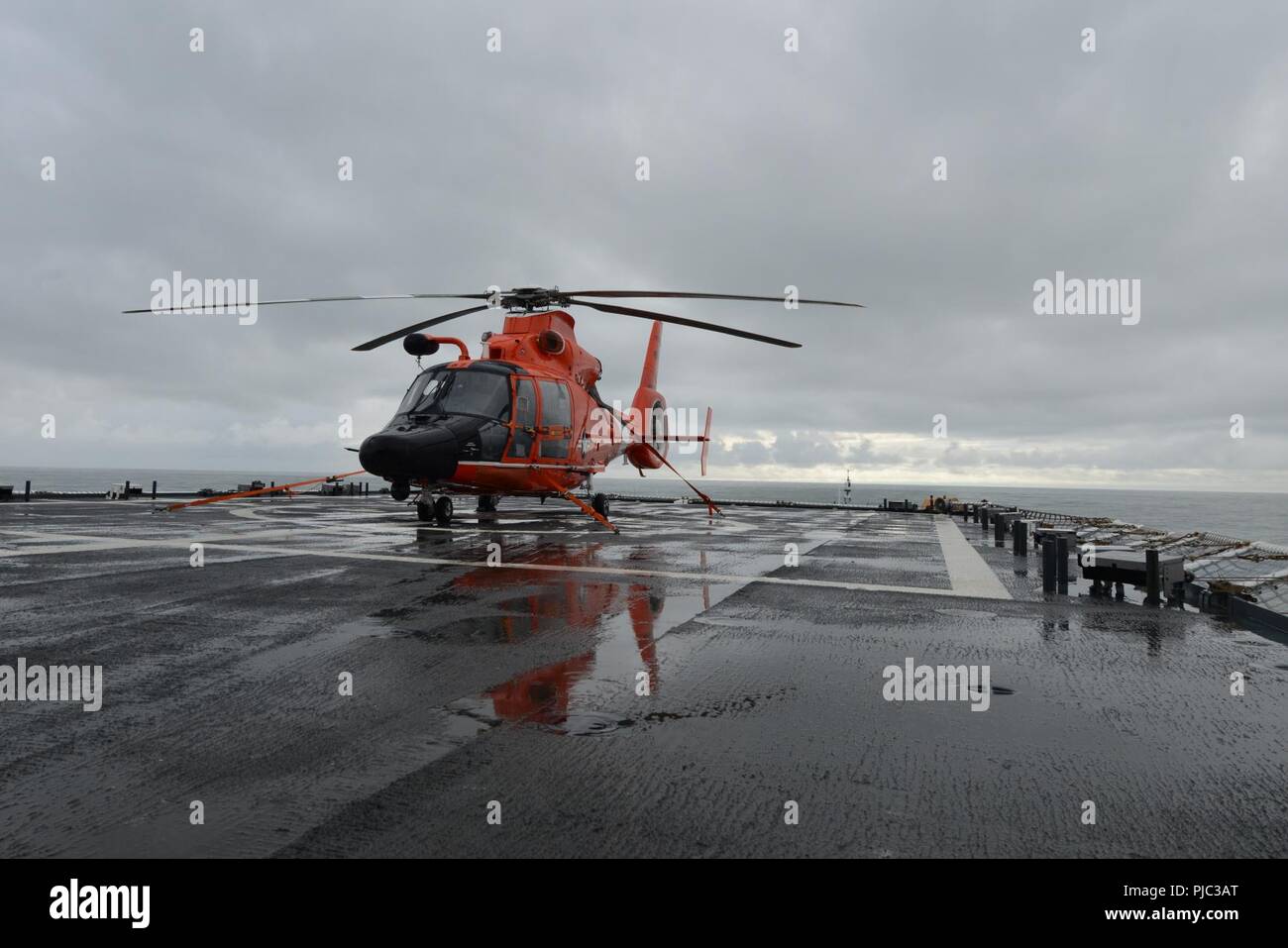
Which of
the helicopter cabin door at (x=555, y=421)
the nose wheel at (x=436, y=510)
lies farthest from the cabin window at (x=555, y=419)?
the nose wheel at (x=436, y=510)

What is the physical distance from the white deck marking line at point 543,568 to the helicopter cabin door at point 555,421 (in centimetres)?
672

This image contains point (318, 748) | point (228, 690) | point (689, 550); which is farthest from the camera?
point (689, 550)

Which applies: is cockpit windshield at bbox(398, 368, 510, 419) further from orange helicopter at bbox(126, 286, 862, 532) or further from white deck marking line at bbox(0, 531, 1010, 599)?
white deck marking line at bbox(0, 531, 1010, 599)

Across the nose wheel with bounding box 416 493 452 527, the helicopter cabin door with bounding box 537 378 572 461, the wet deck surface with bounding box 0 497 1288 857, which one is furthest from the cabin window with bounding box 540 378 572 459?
the wet deck surface with bounding box 0 497 1288 857

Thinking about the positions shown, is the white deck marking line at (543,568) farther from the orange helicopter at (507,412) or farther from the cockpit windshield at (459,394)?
the cockpit windshield at (459,394)

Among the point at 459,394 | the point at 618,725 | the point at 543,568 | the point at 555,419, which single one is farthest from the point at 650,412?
the point at 618,725

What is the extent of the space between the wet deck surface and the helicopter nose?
16.0 feet

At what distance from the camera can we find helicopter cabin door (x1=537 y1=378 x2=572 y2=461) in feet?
62.2

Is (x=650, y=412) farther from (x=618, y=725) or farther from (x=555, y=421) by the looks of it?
(x=618, y=725)

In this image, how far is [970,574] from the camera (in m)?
12.6

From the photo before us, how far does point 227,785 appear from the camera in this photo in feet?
11.2
